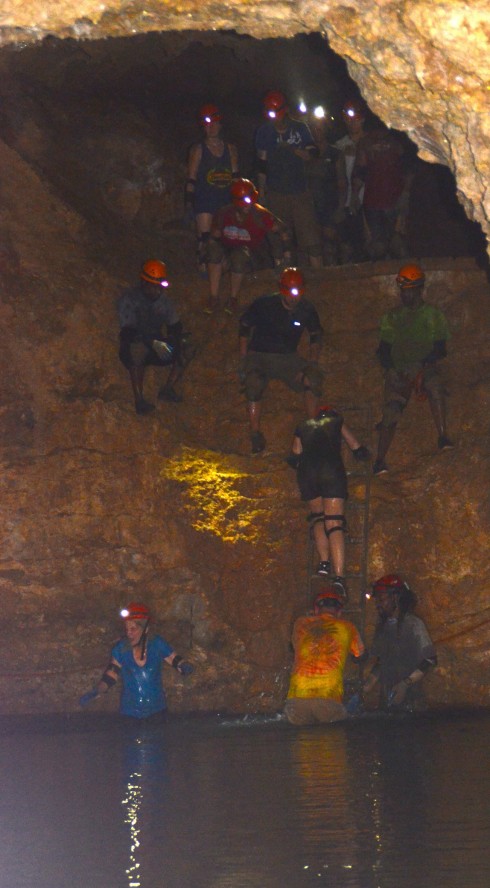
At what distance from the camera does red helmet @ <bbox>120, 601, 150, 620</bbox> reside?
10.3 m

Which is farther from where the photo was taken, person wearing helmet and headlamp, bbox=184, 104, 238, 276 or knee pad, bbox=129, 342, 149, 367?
person wearing helmet and headlamp, bbox=184, 104, 238, 276

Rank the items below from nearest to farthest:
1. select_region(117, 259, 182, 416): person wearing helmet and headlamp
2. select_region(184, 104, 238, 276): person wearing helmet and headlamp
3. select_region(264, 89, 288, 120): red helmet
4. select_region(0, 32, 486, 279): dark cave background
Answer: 1. select_region(117, 259, 182, 416): person wearing helmet and headlamp
2. select_region(264, 89, 288, 120): red helmet
3. select_region(184, 104, 238, 276): person wearing helmet and headlamp
4. select_region(0, 32, 486, 279): dark cave background

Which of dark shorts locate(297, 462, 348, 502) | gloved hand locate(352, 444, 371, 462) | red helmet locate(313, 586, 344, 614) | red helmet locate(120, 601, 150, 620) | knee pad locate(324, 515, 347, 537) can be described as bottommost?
red helmet locate(120, 601, 150, 620)

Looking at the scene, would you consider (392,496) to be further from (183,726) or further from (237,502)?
(183,726)

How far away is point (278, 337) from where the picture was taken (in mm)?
11953

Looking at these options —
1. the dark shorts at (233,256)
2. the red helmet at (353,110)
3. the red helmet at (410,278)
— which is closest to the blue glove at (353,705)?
the red helmet at (410,278)

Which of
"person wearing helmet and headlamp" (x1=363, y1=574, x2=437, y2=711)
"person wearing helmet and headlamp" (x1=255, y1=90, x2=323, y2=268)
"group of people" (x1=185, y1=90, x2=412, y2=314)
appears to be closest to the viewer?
"person wearing helmet and headlamp" (x1=363, y1=574, x2=437, y2=711)

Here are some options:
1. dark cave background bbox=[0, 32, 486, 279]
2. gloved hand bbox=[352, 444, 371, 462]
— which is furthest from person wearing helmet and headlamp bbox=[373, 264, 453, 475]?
dark cave background bbox=[0, 32, 486, 279]

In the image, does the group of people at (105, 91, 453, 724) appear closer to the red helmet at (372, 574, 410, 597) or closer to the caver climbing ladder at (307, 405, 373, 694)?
the red helmet at (372, 574, 410, 597)

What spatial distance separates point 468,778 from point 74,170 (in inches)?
411

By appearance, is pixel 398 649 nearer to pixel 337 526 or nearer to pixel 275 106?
pixel 337 526

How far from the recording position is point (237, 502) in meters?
11.5

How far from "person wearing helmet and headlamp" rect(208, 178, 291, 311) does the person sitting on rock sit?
8.31 ft

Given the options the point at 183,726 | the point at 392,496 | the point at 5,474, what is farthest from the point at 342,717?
the point at 5,474
